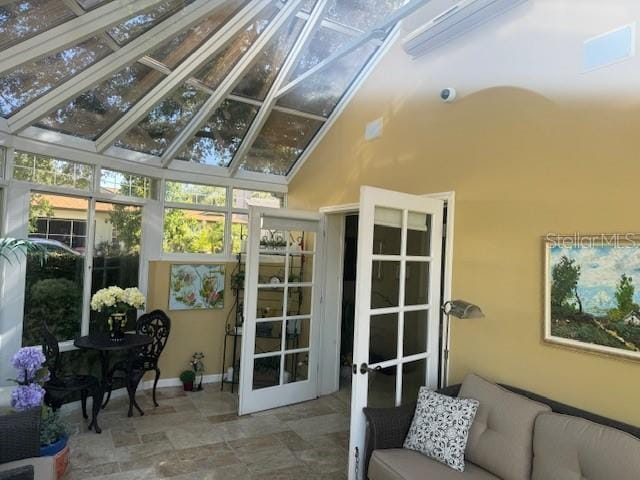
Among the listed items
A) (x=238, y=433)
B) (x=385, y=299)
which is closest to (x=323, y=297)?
(x=385, y=299)

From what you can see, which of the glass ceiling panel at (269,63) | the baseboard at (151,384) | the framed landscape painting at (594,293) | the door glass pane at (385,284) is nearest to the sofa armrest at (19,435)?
the baseboard at (151,384)

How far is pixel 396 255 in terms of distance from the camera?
3.13 m

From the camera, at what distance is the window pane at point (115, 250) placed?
4.51m

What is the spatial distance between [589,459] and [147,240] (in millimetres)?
4625

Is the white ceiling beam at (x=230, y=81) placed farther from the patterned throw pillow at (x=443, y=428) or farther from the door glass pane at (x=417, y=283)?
the patterned throw pillow at (x=443, y=428)

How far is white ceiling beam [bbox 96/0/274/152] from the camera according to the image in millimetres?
3434

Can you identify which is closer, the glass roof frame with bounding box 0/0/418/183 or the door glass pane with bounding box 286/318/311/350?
the glass roof frame with bounding box 0/0/418/183

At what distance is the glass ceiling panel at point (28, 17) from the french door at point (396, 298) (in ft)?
7.89

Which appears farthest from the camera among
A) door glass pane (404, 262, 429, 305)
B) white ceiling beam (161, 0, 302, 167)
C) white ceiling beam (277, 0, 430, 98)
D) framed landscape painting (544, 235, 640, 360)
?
white ceiling beam (161, 0, 302, 167)

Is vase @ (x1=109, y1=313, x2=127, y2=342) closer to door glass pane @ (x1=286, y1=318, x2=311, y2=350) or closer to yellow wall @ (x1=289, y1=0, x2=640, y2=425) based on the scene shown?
door glass pane @ (x1=286, y1=318, x2=311, y2=350)

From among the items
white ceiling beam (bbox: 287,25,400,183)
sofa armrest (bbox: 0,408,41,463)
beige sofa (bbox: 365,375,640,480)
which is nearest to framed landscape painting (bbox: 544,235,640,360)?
beige sofa (bbox: 365,375,640,480)

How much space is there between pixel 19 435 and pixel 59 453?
0.65 meters

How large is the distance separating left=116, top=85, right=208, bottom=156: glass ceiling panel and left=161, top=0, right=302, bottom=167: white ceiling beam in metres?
0.06

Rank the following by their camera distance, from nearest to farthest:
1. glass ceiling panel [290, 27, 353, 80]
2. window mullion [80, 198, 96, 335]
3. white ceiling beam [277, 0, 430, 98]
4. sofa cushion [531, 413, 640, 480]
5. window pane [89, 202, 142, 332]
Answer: sofa cushion [531, 413, 640, 480]
white ceiling beam [277, 0, 430, 98]
glass ceiling panel [290, 27, 353, 80]
window mullion [80, 198, 96, 335]
window pane [89, 202, 142, 332]
